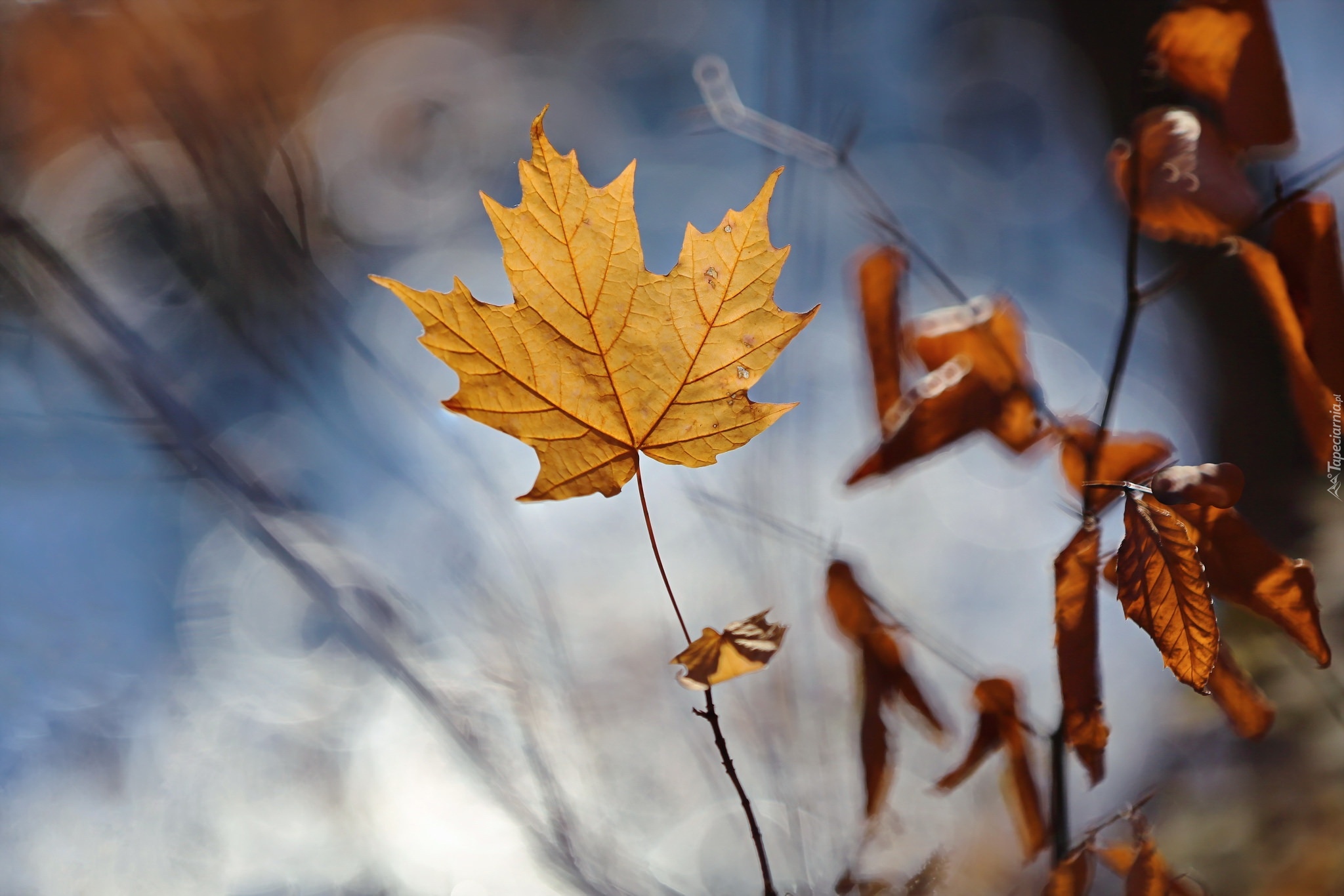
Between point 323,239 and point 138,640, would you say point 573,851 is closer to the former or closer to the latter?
point 138,640

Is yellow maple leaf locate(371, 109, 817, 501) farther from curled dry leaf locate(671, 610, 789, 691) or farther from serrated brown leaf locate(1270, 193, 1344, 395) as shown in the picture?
serrated brown leaf locate(1270, 193, 1344, 395)

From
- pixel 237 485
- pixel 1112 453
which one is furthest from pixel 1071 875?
pixel 237 485

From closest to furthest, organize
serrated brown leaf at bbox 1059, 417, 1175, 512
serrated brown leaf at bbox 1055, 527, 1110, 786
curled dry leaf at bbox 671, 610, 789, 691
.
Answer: curled dry leaf at bbox 671, 610, 789, 691
serrated brown leaf at bbox 1055, 527, 1110, 786
serrated brown leaf at bbox 1059, 417, 1175, 512

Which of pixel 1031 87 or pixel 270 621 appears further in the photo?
pixel 1031 87

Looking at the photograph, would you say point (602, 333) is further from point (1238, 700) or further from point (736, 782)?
point (1238, 700)

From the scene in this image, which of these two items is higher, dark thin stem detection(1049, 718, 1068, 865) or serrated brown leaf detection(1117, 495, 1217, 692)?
serrated brown leaf detection(1117, 495, 1217, 692)

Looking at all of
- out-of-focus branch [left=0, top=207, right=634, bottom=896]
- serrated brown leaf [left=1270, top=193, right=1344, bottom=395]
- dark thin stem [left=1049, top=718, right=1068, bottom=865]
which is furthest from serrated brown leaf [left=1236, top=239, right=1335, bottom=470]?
out-of-focus branch [left=0, top=207, right=634, bottom=896]

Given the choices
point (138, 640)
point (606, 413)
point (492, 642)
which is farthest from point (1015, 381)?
point (138, 640)
